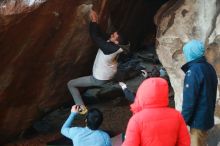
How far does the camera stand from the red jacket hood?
162 inches

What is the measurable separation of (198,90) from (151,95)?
50.5 inches

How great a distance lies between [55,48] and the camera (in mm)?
8320

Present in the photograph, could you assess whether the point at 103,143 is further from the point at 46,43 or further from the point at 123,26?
the point at 123,26

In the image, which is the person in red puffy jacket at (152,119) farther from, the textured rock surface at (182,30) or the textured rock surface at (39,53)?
the textured rock surface at (39,53)

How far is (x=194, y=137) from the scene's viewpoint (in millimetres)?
5551

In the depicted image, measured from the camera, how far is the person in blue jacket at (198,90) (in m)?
5.24

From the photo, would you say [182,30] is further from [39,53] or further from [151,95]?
[151,95]

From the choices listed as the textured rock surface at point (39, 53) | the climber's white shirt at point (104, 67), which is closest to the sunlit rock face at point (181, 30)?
the climber's white shirt at point (104, 67)

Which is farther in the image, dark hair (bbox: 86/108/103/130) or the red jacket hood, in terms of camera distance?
dark hair (bbox: 86/108/103/130)

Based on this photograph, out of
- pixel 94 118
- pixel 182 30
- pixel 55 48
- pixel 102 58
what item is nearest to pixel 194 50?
pixel 94 118

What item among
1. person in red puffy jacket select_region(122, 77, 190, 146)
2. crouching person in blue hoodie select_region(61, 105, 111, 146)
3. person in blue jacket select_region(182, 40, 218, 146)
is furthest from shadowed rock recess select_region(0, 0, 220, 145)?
person in red puffy jacket select_region(122, 77, 190, 146)

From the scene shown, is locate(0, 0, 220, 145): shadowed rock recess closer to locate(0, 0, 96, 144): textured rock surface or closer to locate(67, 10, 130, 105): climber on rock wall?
locate(0, 0, 96, 144): textured rock surface

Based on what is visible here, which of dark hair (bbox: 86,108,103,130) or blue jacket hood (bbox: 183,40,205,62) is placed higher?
blue jacket hood (bbox: 183,40,205,62)

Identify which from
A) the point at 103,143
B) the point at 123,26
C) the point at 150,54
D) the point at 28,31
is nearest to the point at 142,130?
the point at 103,143
